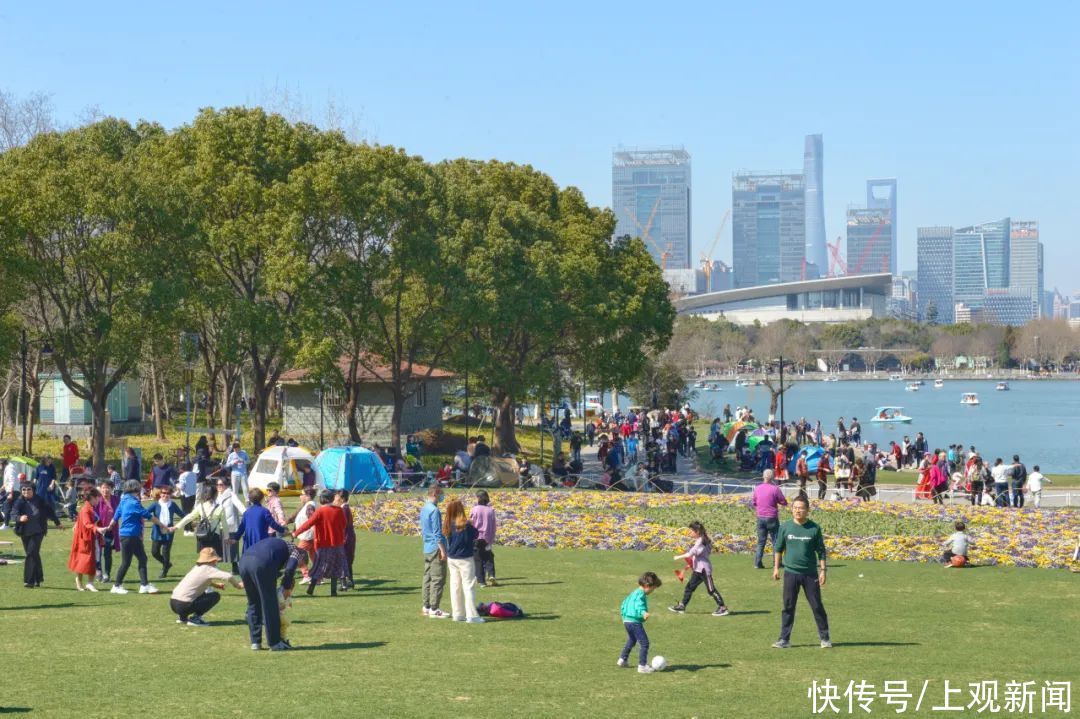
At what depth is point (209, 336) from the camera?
5712 centimetres

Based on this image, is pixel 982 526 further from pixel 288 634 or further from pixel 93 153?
pixel 93 153

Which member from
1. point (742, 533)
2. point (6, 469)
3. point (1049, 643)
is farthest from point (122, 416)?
point (1049, 643)

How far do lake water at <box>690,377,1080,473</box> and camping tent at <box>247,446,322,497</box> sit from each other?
153ft

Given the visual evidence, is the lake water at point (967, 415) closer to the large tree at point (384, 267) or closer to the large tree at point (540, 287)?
the large tree at point (540, 287)

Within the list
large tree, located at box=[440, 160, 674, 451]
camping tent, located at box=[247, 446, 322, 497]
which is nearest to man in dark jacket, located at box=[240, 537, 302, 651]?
camping tent, located at box=[247, 446, 322, 497]

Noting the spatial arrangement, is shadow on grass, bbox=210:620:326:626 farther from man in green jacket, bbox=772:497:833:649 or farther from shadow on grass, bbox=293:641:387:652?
man in green jacket, bbox=772:497:833:649

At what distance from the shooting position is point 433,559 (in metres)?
17.8

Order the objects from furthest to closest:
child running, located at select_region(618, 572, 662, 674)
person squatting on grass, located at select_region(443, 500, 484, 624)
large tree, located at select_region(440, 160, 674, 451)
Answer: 1. large tree, located at select_region(440, 160, 674, 451)
2. person squatting on grass, located at select_region(443, 500, 484, 624)
3. child running, located at select_region(618, 572, 662, 674)

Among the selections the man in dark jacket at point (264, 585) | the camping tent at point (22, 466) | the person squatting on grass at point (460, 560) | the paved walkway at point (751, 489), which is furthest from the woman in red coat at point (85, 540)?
the paved walkway at point (751, 489)

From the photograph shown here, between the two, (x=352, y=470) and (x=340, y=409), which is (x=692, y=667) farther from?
(x=340, y=409)

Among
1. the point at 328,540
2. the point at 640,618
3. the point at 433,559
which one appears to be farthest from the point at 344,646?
the point at 328,540

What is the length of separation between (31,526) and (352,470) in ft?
59.3

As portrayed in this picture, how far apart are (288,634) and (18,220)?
90.4ft

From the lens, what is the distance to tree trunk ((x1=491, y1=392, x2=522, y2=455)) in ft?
189
